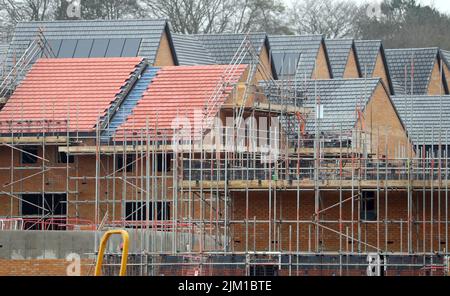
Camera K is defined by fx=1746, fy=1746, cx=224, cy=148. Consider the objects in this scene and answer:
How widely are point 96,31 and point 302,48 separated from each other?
32.7 ft

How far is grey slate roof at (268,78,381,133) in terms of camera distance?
51.7 m

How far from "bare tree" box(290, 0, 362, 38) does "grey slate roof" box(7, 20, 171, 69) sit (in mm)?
39930

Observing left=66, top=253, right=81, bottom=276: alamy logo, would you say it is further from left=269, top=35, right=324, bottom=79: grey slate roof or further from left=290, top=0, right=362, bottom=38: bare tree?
left=290, top=0, right=362, bottom=38: bare tree

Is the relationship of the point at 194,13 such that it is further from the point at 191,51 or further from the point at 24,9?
the point at 191,51

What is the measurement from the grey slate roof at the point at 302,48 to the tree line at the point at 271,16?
1847 centimetres

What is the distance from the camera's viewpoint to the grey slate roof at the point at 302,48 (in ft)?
205

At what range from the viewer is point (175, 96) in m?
49.0

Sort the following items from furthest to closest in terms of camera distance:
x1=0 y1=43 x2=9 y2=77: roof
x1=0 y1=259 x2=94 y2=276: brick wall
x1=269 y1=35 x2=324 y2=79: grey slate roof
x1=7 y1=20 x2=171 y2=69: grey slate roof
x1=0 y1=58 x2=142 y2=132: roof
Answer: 1. x1=269 y1=35 x2=324 y2=79: grey slate roof
2. x1=7 y1=20 x2=171 y2=69: grey slate roof
3. x1=0 y1=43 x2=9 y2=77: roof
4. x1=0 y1=58 x2=142 y2=132: roof
5. x1=0 y1=259 x2=94 y2=276: brick wall

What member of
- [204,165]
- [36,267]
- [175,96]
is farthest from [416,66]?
[36,267]

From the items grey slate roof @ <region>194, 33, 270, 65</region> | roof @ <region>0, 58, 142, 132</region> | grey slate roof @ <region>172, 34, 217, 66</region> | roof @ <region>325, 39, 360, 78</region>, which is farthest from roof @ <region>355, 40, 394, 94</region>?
roof @ <region>0, 58, 142, 132</region>

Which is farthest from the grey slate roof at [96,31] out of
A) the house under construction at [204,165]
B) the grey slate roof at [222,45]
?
the grey slate roof at [222,45]
